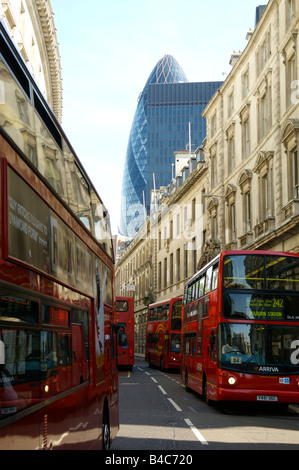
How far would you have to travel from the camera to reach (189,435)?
1227 centimetres

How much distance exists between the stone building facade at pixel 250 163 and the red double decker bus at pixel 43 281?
21.1m

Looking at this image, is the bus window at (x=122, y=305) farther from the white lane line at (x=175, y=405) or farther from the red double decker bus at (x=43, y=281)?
the red double decker bus at (x=43, y=281)

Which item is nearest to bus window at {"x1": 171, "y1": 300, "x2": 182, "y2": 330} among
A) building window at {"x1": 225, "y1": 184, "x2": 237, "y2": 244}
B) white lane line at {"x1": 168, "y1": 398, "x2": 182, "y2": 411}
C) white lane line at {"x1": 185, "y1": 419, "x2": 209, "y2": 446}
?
building window at {"x1": 225, "y1": 184, "x2": 237, "y2": 244}

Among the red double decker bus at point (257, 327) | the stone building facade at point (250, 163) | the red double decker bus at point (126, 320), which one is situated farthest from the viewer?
the red double decker bus at point (126, 320)

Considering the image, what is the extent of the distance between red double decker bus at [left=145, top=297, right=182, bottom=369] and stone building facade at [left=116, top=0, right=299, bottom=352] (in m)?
5.25

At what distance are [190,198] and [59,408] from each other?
162ft

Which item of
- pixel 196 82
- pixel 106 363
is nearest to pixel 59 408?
pixel 106 363

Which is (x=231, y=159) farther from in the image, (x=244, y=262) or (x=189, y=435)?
(x=189, y=435)

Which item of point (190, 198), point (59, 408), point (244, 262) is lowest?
point (59, 408)

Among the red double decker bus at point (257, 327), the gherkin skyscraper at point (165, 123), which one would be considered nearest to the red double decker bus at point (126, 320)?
the red double decker bus at point (257, 327)

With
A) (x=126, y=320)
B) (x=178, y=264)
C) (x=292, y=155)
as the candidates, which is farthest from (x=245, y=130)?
(x=178, y=264)

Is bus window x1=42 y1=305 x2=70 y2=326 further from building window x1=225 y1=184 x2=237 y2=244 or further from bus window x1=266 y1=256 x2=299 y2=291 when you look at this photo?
building window x1=225 y1=184 x2=237 y2=244

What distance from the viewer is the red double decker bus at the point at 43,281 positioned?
442 centimetres

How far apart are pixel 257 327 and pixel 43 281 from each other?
1161 centimetres
